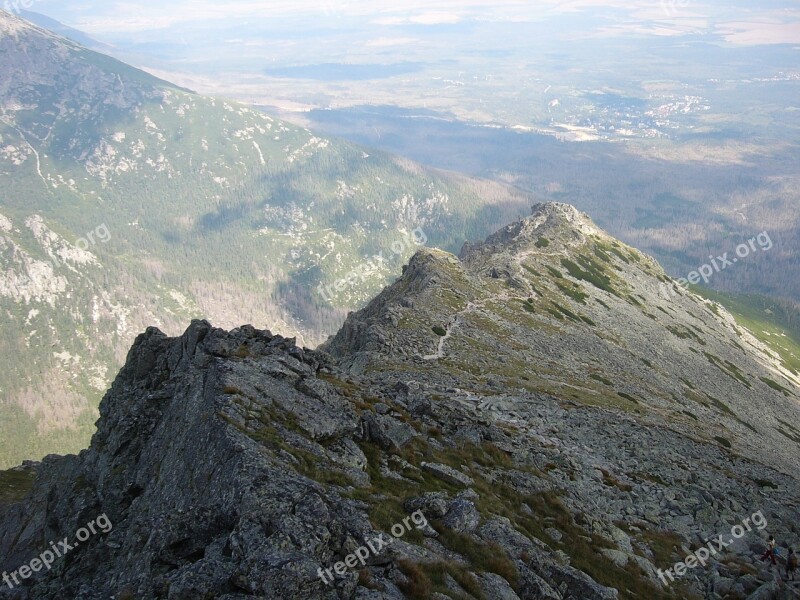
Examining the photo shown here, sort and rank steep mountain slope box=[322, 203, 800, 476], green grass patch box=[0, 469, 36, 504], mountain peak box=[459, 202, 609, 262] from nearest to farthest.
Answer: steep mountain slope box=[322, 203, 800, 476], green grass patch box=[0, 469, 36, 504], mountain peak box=[459, 202, 609, 262]

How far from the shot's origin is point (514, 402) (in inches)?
2112

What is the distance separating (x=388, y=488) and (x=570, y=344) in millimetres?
67894

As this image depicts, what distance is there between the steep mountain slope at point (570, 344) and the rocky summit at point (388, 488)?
0.81 meters

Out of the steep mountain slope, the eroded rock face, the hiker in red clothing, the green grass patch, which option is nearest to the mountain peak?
the steep mountain slope

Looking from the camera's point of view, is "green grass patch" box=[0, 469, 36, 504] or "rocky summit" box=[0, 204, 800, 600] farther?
"green grass patch" box=[0, 469, 36, 504]

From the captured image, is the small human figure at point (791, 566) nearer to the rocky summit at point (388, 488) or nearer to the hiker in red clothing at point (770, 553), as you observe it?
the rocky summit at point (388, 488)

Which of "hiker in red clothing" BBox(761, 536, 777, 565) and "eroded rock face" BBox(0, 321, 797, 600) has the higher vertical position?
"eroded rock face" BBox(0, 321, 797, 600)

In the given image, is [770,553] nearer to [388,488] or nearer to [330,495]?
[388,488]

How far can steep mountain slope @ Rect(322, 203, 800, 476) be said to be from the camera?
2584 inches

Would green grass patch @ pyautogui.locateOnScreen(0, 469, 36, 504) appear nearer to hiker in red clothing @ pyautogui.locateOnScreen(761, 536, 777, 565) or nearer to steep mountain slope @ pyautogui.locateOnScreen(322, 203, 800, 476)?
steep mountain slope @ pyautogui.locateOnScreen(322, 203, 800, 476)

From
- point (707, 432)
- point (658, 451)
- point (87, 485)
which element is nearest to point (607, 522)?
point (658, 451)

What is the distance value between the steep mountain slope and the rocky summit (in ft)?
2.67

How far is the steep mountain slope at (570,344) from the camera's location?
6562cm

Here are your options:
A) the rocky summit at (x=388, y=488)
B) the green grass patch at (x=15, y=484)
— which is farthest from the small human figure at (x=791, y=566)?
the green grass patch at (x=15, y=484)
